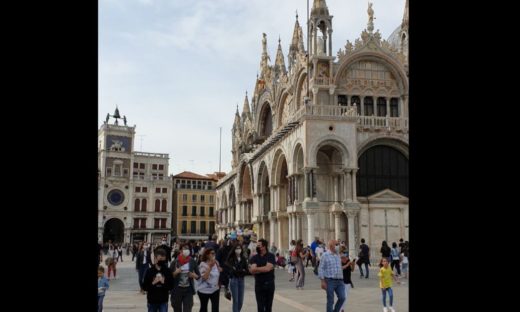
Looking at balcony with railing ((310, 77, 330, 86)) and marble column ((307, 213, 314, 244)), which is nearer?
marble column ((307, 213, 314, 244))

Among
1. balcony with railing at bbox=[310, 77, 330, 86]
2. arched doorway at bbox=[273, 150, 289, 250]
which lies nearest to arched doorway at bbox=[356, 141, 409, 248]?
balcony with railing at bbox=[310, 77, 330, 86]

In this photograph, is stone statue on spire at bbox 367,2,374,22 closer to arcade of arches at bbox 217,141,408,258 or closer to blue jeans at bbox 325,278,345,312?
arcade of arches at bbox 217,141,408,258

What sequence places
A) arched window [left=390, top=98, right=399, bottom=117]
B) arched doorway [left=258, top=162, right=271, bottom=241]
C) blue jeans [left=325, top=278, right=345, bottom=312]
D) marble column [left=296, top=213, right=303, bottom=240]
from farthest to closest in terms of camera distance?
arched doorway [left=258, top=162, right=271, bottom=241] → arched window [left=390, top=98, right=399, bottom=117] → marble column [left=296, top=213, right=303, bottom=240] → blue jeans [left=325, top=278, right=345, bottom=312]

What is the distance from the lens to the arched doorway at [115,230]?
277 ft

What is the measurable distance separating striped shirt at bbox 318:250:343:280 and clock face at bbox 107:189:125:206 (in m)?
77.7

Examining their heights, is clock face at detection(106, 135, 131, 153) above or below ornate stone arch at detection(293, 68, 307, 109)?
above

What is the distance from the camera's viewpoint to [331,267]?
34.4ft

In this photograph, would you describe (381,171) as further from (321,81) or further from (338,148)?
(321,81)

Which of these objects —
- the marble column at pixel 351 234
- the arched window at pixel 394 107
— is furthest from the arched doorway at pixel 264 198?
the marble column at pixel 351 234

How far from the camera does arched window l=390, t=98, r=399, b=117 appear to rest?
→ 35.9m

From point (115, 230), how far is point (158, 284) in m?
81.6
